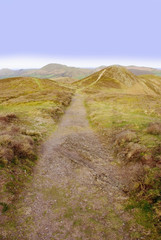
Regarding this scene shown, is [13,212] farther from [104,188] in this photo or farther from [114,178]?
[114,178]

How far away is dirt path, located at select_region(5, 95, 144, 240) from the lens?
5.84 metres

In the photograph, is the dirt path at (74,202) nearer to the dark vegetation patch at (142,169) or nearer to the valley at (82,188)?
the valley at (82,188)

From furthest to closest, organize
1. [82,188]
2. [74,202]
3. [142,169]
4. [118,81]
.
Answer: [118,81], [142,169], [82,188], [74,202]

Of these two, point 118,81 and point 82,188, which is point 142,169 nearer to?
point 82,188

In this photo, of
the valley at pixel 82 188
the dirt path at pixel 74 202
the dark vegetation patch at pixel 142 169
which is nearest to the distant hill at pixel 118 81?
the dark vegetation patch at pixel 142 169

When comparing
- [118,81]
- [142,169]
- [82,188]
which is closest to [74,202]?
[82,188]

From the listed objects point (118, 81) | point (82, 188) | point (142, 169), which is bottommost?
point (82, 188)

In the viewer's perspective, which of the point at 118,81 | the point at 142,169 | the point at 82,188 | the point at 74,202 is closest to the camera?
the point at 74,202

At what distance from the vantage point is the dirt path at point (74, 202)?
19.2 ft

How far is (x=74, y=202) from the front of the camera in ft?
24.3

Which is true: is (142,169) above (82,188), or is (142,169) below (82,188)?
above

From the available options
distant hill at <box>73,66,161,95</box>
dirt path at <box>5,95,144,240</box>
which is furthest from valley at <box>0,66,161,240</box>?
distant hill at <box>73,66,161,95</box>

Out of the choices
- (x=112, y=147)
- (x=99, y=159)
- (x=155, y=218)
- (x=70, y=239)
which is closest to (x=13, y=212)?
(x=70, y=239)

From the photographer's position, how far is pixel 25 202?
23.6ft
